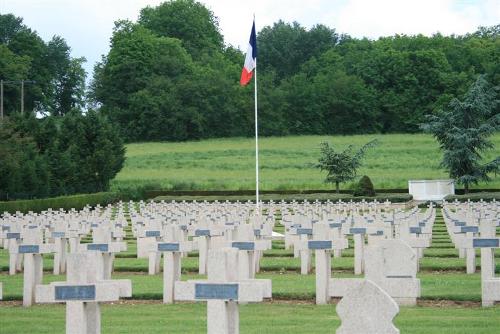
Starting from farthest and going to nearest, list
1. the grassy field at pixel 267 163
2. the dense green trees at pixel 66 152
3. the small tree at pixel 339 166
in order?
the grassy field at pixel 267 163
the small tree at pixel 339 166
the dense green trees at pixel 66 152

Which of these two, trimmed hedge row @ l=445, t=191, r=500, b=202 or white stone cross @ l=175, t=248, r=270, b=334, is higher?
trimmed hedge row @ l=445, t=191, r=500, b=202

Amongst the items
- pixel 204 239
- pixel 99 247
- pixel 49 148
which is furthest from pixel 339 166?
pixel 99 247

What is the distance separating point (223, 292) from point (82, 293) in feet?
3.57

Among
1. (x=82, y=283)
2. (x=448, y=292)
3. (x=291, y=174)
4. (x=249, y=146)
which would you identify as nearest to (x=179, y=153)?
(x=249, y=146)

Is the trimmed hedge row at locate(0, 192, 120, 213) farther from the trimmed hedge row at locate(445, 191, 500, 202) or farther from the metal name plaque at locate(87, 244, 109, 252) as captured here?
the metal name plaque at locate(87, 244, 109, 252)

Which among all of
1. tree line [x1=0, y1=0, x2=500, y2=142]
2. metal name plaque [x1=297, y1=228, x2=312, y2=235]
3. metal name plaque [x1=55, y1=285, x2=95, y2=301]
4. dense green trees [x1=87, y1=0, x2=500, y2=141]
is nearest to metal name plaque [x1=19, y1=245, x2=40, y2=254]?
metal name plaque [x1=297, y1=228, x2=312, y2=235]

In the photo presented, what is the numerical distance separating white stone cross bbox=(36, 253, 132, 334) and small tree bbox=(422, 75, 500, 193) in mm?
51425

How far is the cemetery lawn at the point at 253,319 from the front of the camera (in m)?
12.5

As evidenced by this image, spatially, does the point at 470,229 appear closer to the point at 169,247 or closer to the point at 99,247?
the point at 169,247

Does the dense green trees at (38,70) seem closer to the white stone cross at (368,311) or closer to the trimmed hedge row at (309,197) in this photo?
the trimmed hedge row at (309,197)

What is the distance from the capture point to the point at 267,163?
279 feet

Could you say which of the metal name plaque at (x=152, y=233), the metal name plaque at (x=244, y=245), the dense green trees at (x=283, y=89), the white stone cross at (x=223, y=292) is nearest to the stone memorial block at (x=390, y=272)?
the white stone cross at (x=223, y=292)

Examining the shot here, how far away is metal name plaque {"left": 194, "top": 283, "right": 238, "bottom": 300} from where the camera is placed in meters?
8.10

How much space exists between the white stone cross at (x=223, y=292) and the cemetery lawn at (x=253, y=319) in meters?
4.09
